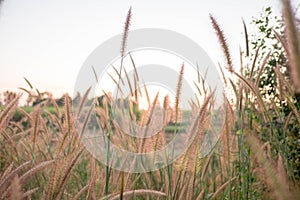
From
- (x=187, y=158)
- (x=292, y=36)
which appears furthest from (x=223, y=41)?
(x=292, y=36)

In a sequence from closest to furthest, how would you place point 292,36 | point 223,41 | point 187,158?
1. point 292,36
2. point 187,158
3. point 223,41

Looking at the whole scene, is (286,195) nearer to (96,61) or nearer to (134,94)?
(134,94)

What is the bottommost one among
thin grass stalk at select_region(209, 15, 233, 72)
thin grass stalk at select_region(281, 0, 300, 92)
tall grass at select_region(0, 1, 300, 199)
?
tall grass at select_region(0, 1, 300, 199)

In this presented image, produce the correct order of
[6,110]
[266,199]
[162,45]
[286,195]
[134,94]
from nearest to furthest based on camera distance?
[286,195] < [6,110] < [266,199] < [134,94] < [162,45]

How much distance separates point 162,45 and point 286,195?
220 cm

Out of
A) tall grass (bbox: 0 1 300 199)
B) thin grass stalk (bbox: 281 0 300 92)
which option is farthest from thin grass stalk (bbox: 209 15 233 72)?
thin grass stalk (bbox: 281 0 300 92)

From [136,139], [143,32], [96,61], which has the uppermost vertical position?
[143,32]

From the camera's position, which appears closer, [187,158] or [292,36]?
[292,36]

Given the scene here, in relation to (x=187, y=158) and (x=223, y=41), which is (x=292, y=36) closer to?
(x=187, y=158)

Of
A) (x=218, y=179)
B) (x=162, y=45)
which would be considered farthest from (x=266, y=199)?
(x=162, y=45)

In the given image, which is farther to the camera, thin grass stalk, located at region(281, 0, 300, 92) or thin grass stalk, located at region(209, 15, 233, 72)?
thin grass stalk, located at region(209, 15, 233, 72)

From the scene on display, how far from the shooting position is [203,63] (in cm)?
245

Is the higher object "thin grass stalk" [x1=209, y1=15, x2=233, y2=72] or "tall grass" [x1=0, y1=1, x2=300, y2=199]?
"thin grass stalk" [x1=209, y1=15, x2=233, y2=72]

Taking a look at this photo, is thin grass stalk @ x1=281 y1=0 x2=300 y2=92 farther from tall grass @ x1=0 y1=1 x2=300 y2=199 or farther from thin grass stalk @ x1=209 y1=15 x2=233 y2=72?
thin grass stalk @ x1=209 y1=15 x2=233 y2=72
